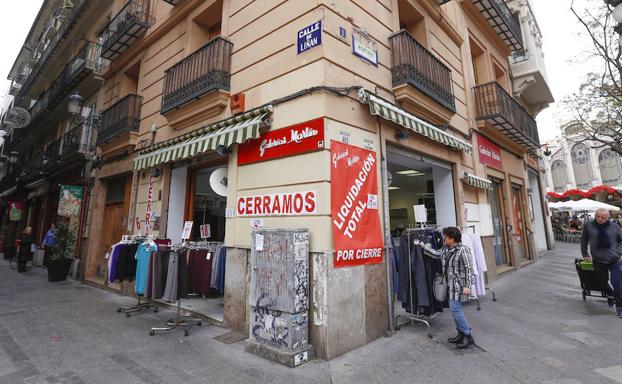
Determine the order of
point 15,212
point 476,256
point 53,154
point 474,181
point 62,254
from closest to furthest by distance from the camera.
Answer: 1. point 476,256
2. point 474,181
3. point 62,254
4. point 53,154
5. point 15,212

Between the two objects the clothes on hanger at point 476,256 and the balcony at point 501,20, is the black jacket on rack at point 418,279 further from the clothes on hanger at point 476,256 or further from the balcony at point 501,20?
the balcony at point 501,20

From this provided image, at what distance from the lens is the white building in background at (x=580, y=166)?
34.1m

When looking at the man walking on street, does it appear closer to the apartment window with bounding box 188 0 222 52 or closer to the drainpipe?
the drainpipe

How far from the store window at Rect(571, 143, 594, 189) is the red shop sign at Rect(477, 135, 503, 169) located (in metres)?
37.5

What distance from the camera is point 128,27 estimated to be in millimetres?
8727

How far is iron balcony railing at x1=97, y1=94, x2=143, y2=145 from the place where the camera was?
8.52 meters

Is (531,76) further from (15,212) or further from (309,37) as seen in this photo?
(15,212)

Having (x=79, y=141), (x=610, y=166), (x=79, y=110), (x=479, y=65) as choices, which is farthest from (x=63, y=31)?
(x=610, y=166)

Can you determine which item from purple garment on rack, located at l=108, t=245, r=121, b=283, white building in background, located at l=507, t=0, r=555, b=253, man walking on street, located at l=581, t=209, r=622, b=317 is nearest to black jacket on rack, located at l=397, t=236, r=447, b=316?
man walking on street, located at l=581, t=209, r=622, b=317

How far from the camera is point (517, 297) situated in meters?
6.79

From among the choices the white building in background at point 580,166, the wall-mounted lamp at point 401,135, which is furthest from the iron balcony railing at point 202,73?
the white building in background at point 580,166

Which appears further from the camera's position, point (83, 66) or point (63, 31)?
point (63, 31)

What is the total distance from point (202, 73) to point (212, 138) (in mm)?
1911

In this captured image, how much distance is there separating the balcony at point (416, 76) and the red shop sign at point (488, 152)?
10.1ft
